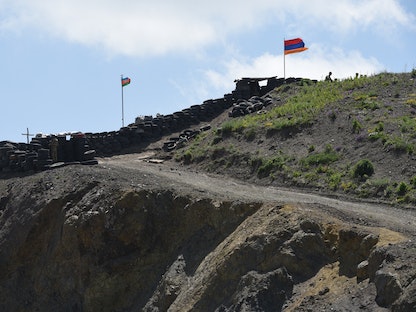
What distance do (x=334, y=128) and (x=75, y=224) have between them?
1547cm

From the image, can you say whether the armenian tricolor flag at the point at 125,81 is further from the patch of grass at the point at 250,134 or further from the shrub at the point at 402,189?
the shrub at the point at 402,189

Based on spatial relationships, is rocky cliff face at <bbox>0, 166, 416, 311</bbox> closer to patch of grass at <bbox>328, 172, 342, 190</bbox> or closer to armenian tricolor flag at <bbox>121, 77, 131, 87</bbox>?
patch of grass at <bbox>328, 172, 342, 190</bbox>

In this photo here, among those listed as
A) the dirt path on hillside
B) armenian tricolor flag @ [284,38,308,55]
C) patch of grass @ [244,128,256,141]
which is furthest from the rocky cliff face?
armenian tricolor flag @ [284,38,308,55]

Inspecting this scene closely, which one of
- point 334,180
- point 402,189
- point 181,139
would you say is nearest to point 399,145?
point 334,180

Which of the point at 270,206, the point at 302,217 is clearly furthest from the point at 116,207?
the point at 302,217

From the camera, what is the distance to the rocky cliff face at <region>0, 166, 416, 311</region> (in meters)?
16.2

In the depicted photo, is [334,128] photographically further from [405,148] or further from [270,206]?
[270,206]

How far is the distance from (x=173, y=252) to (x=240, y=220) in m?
3.14

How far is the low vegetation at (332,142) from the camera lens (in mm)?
29594

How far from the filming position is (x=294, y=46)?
52.6 metres

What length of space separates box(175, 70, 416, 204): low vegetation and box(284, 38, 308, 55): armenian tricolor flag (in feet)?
22.7

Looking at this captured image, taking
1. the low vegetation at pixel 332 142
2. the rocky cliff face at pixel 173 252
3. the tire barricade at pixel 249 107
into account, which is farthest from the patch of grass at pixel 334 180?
the tire barricade at pixel 249 107

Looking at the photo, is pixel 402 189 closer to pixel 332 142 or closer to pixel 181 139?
pixel 332 142

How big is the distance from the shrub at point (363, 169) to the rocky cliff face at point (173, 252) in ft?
27.2
